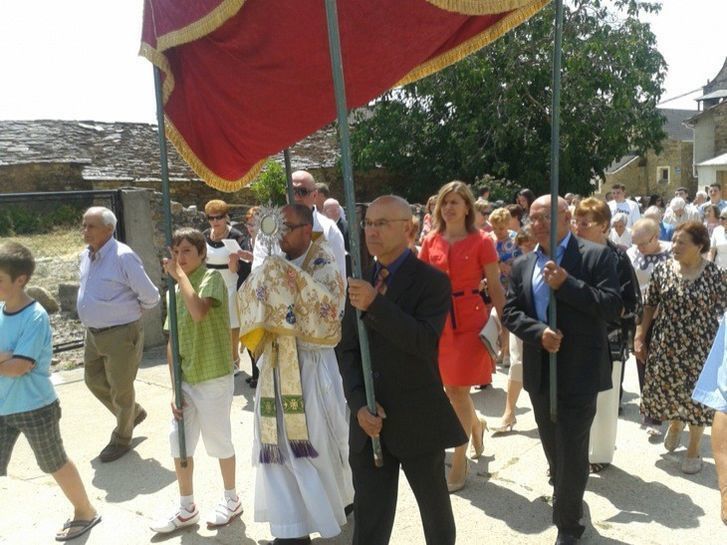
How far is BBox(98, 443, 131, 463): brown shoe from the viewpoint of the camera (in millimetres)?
5344

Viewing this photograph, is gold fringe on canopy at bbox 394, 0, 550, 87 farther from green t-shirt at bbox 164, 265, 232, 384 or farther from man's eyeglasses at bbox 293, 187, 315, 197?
green t-shirt at bbox 164, 265, 232, 384

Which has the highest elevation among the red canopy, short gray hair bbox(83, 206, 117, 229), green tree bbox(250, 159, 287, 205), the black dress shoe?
green tree bbox(250, 159, 287, 205)

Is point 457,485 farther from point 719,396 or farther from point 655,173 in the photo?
point 655,173

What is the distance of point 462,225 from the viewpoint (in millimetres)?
4621

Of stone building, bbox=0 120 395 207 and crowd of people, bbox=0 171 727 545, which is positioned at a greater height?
stone building, bbox=0 120 395 207

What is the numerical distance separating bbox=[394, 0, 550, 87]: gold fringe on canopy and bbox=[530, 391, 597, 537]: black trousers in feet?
6.29

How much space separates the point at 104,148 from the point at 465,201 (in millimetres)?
22937

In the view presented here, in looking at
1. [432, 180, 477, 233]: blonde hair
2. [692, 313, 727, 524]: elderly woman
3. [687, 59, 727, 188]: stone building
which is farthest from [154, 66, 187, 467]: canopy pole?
[687, 59, 727, 188]: stone building

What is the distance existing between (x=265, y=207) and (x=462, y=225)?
154 cm

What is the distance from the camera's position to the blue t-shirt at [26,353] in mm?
3863

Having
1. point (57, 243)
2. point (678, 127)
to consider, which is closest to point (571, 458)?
point (57, 243)

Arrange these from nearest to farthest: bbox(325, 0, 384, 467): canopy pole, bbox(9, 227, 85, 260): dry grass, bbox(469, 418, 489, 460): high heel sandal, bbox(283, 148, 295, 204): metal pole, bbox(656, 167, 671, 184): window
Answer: bbox(325, 0, 384, 467): canopy pole
bbox(283, 148, 295, 204): metal pole
bbox(469, 418, 489, 460): high heel sandal
bbox(9, 227, 85, 260): dry grass
bbox(656, 167, 671, 184): window

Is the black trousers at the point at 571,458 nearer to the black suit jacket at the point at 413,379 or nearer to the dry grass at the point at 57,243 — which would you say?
the black suit jacket at the point at 413,379

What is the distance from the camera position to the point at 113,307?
5.31 meters
